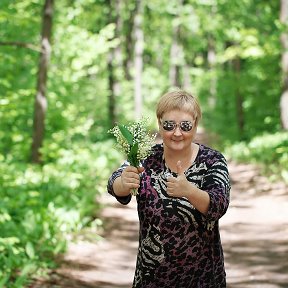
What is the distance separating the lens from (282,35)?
54.0 feet

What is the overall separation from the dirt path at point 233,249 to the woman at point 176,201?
3832 millimetres

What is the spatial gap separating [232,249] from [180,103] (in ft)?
20.5

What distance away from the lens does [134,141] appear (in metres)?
2.68

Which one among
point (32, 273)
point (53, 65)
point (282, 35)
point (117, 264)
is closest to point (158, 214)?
point (32, 273)

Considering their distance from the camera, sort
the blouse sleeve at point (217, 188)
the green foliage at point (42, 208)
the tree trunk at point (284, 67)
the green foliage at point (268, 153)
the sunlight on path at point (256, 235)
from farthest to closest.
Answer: the tree trunk at point (284, 67), the green foliage at point (268, 153), the sunlight on path at point (256, 235), the green foliage at point (42, 208), the blouse sleeve at point (217, 188)

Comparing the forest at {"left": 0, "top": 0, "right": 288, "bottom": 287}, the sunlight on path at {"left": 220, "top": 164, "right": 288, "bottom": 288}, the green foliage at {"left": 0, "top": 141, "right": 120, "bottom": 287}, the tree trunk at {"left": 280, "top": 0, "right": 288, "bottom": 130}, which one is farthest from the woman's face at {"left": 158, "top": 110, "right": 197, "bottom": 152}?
the tree trunk at {"left": 280, "top": 0, "right": 288, "bottom": 130}

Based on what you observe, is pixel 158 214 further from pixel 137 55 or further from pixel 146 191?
pixel 137 55

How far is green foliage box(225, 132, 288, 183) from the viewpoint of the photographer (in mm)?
13791

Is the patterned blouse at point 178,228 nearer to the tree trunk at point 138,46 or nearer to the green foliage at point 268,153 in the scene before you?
the green foliage at point 268,153

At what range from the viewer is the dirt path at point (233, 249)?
703 centimetres

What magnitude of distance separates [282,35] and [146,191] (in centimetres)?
1465

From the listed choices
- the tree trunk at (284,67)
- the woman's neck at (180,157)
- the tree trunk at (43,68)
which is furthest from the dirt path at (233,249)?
the tree trunk at (284,67)

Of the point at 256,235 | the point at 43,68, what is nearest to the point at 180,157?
the point at 256,235

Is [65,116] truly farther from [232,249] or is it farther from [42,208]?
[232,249]
